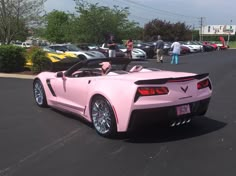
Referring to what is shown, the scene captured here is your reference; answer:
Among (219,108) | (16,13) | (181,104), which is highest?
(16,13)

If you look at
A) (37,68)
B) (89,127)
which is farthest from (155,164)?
(37,68)

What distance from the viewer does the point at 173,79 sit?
5.91m

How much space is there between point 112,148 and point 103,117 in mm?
730

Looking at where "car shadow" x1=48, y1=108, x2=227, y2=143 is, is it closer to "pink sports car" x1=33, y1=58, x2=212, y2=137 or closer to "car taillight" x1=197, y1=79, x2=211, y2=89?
"pink sports car" x1=33, y1=58, x2=212, y2=137

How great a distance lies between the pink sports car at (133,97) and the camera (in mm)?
5688

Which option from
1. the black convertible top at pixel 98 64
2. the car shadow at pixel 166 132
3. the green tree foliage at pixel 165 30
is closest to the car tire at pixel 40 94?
the black convertible top at pixel 98 64

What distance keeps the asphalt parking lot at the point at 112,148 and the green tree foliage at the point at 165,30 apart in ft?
234

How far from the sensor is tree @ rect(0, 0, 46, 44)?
26.2 m

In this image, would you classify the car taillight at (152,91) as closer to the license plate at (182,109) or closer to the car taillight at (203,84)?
the license plate at (182,109)

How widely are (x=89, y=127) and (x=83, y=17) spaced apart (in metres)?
35.5

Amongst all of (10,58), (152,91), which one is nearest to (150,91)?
(152,91)

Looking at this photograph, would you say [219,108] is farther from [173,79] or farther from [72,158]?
[72,158]

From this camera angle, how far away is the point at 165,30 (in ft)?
258

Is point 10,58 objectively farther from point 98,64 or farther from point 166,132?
point 166,132
